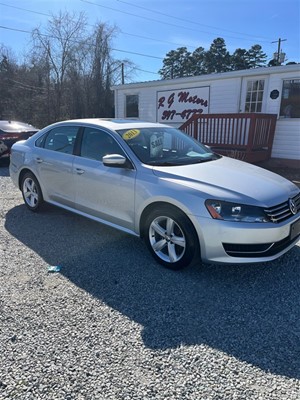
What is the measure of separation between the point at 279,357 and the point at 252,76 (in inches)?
371

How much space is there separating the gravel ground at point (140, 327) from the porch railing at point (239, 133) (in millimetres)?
5357

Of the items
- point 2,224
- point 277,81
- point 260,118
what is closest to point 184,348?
point 2,224

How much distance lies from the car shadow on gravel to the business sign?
8.40 metres

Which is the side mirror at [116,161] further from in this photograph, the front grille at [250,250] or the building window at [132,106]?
the building window at [132,106]

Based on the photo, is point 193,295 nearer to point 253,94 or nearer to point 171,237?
point 171,237

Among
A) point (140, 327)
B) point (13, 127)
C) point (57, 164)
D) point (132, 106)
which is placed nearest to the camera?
point (140, 327)

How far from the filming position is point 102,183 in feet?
12.9

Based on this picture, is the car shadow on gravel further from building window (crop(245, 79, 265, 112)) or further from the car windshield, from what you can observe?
building window (crop(245, 79, 265, 112))

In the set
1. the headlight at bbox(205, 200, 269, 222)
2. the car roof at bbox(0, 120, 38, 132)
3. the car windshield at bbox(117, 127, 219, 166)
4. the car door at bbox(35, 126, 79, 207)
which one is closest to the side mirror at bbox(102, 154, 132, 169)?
the car windshield at bbox(117, 127, 219, 166)

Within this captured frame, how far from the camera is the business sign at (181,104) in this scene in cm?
1143

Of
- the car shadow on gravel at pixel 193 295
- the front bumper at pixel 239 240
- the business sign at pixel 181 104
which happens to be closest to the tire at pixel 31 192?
the car shadow on gravel at pixel 193 295

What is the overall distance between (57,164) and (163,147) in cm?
160

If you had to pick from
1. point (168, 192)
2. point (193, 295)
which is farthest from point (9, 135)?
point (193, 295)

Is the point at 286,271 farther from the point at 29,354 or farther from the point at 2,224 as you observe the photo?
the point at 2,224
